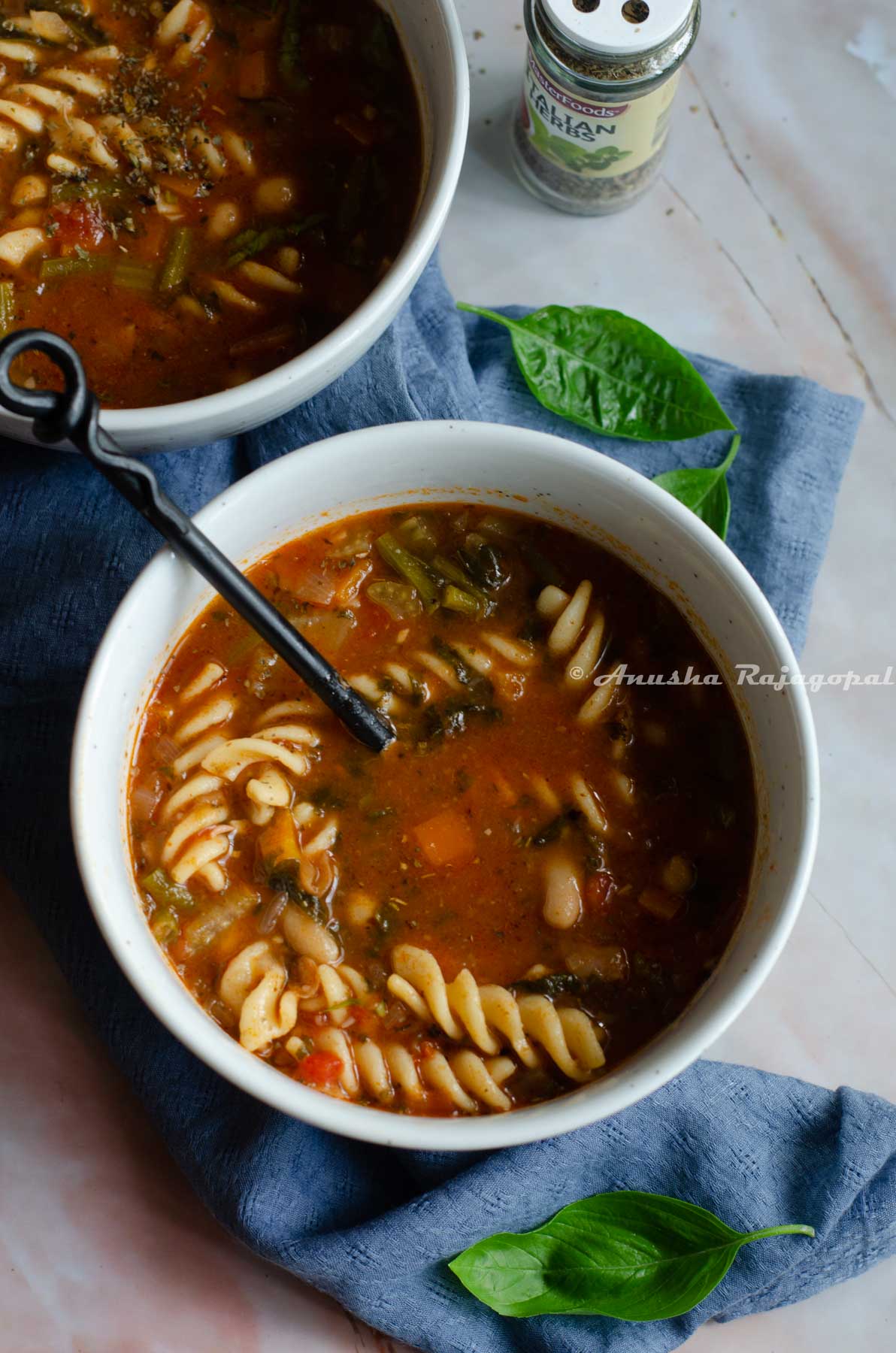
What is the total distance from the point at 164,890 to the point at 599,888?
32.1 inches

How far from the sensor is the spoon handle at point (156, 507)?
2.01 meters

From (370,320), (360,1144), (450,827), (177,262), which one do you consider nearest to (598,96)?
(370,320)

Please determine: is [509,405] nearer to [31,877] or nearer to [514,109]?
[514,109]

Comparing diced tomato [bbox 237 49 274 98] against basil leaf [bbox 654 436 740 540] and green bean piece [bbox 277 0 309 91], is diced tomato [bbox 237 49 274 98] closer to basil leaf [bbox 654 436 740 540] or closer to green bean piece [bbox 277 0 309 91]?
green bean piece [bbox 277 0 309 91]

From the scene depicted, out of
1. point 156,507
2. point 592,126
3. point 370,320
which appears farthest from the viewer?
point 592,126

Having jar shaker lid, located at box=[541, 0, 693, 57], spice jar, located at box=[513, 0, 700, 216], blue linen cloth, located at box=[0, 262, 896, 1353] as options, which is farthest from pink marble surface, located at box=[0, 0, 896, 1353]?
jar shaker lid, located at box=[541, 0, 693, 57]

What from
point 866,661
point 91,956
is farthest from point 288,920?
point 866,661

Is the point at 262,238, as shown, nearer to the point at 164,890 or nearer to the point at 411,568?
the point at 411,568

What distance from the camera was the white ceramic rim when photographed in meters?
2.55

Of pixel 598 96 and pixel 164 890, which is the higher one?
pixel 598 96

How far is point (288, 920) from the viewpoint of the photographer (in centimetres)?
254

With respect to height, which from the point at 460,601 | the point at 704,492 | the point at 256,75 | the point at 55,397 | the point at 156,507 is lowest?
the point at 704,492

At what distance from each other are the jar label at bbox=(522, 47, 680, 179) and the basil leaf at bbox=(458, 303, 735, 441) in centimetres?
36

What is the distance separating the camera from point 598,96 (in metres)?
→ 3.02
